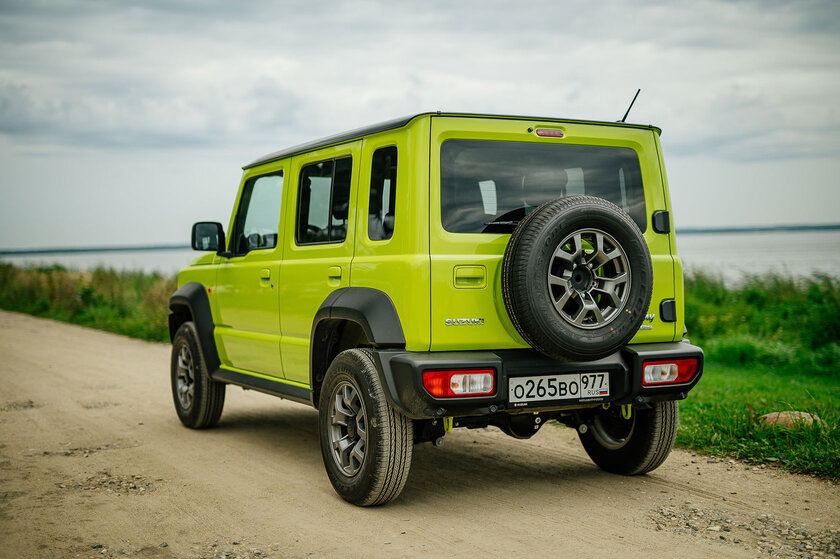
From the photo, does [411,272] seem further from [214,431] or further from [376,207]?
[214,431]

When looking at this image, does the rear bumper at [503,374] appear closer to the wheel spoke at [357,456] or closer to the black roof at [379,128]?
the wheel spoke at [357,456]

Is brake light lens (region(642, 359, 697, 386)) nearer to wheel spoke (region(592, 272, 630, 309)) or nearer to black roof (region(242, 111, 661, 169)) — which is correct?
wheel spoke (region(592, 272, 630, 309))

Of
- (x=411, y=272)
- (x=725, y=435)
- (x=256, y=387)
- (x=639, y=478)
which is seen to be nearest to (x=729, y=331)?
(x=725, y=435)

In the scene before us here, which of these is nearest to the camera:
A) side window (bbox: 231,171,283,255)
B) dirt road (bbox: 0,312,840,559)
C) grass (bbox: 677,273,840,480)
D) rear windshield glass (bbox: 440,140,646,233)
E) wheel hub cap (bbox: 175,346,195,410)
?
dirt road (bbox: 0,312,840,559)

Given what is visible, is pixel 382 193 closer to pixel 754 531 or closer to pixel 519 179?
pixel 519 179

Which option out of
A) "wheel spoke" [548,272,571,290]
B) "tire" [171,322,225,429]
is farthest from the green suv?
"tire" [171,322,225,429]

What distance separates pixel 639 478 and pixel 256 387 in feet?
9.11

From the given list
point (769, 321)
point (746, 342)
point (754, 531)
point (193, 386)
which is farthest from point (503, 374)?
point (769, 321)

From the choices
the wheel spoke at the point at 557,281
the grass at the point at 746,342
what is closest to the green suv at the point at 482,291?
the wheel spoke at the point at 557,281

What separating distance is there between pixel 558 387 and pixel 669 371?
717 millimetres

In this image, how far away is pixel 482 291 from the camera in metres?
4.34

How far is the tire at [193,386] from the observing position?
691 centimetres

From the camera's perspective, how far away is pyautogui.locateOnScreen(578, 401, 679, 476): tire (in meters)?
5.14

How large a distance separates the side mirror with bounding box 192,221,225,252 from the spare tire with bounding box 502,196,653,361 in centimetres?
326
